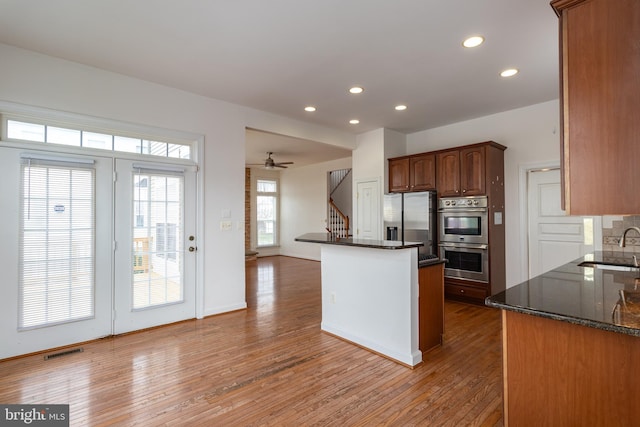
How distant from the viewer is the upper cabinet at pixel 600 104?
1.43 meters

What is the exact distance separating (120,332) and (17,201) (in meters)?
1.68

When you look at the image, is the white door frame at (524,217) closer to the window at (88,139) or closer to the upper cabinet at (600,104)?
the upper cabinet at (600,104)

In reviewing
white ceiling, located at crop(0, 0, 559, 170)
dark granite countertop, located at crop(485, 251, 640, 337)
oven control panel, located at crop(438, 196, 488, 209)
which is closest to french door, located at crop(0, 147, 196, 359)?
white ceiling, located at crop(0, 0, 559, 170)

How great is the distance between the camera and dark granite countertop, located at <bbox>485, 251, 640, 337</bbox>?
1.22 meters

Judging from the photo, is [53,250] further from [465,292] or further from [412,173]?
[465,292]

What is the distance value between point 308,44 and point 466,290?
4.00 m

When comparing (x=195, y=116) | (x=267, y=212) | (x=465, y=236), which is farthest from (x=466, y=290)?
(x=267, y=212)

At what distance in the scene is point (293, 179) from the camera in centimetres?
1012

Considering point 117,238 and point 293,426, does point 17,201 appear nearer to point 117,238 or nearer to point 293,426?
point 117,238

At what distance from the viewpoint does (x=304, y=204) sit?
9695 mm

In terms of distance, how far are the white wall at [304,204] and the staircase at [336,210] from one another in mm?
158

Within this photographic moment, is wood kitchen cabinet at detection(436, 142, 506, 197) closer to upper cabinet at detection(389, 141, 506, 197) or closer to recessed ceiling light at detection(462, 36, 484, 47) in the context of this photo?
upper cabinet at detection(389, 141, 506, 197)

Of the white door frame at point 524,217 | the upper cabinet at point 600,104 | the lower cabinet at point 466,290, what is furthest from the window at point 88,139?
the white door frame at point 524,217

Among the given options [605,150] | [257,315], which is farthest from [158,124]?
[605,150]
